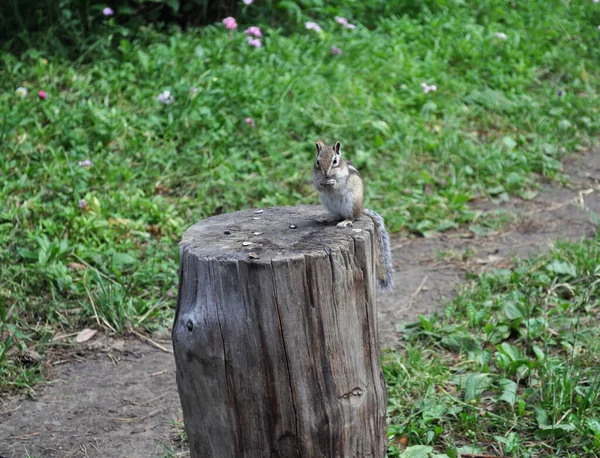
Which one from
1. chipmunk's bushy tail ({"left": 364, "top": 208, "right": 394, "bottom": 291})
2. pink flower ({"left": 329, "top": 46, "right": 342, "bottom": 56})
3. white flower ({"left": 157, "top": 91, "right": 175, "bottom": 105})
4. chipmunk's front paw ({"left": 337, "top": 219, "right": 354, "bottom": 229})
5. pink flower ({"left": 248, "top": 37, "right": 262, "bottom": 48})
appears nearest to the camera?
chipmunk's front paw ({"left": 337, "top": 219, "right": 354, "bottom": 229})

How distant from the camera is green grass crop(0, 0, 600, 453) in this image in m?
4.70

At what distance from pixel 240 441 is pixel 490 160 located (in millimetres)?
4481

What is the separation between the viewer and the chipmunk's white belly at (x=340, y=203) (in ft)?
10.5

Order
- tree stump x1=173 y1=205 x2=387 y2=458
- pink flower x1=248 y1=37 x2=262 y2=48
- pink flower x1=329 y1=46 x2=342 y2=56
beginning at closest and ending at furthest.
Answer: tree stump x1=173 y1=205 x2=387 y2=458 < pink flower x1=248 y1=37 x2=262 y2=48 < pink flower x1=329 y1=46 x2=342 y2=56

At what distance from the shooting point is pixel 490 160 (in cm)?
666

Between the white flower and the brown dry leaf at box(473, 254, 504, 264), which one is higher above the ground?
the white flower

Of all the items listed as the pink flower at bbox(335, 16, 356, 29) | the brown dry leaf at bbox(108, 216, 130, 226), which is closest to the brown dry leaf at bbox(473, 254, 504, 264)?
the brown dry leaf at bbox(108, 216, 130, 226)

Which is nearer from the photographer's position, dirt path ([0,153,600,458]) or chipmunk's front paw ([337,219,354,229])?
chipmunk's front paw ([337,219,354,229])

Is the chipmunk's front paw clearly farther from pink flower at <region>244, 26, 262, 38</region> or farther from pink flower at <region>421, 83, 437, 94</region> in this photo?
pink flower at <region>244, 26, 262, 38</region>

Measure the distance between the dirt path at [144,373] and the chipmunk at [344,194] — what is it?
1.19m

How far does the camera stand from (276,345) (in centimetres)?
267

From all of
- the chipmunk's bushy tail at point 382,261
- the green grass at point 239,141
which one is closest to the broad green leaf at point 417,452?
the green grass at point 239,141

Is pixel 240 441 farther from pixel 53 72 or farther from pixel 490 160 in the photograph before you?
pixel 53 72

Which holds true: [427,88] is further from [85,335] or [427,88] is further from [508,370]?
[85,335]
